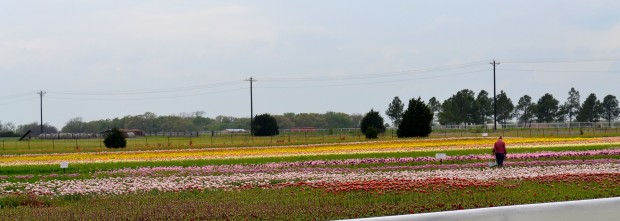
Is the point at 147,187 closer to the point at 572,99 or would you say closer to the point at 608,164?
the point at 608,164

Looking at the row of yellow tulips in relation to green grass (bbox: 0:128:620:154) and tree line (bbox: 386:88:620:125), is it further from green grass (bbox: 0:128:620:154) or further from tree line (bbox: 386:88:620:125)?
tree line (bbox: 386:88:620:125)

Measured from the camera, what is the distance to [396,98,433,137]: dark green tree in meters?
74.9

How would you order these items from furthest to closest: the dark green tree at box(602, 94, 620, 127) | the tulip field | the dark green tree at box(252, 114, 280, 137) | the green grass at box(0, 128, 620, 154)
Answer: the dark green tree at box(602, 94, 620, 127) < the dark green tree at box(252, 114, 280, 137) < the green grass at box(0, 128, 620, 154) < the tulip field

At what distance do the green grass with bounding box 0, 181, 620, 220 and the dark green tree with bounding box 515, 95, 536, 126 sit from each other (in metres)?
150

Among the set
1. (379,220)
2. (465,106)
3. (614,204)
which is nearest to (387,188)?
(614,204)

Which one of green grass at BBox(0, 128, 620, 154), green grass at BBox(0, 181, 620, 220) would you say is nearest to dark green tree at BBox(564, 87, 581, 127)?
green grass at BBox(0, 128, 620, 154)

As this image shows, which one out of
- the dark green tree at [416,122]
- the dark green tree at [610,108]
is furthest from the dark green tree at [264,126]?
the dark green tree at [610,108]

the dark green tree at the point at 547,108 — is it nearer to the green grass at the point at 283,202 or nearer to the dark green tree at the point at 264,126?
the dark green tree at the point at 264,126

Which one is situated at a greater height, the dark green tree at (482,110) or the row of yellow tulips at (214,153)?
Result: the dark green tree at (482,110)

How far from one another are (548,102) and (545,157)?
423 feet

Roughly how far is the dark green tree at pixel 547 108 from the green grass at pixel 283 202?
468 feet

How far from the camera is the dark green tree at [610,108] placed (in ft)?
529

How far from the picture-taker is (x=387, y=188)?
17.8m

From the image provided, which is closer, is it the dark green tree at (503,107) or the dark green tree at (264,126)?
the dark green tree at (264,126)
